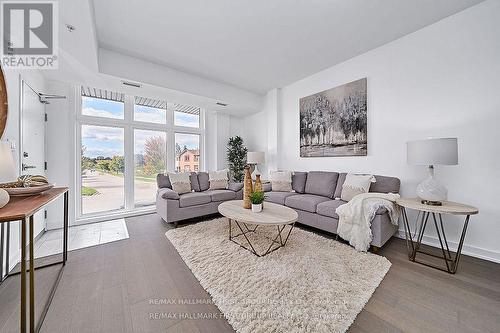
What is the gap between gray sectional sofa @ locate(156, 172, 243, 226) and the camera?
3.09m

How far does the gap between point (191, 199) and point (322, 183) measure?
90.5 inches

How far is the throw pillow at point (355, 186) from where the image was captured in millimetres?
2695

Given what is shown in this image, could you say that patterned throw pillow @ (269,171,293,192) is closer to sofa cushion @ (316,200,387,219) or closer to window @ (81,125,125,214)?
sofa cushion @ (316,200,387,219)

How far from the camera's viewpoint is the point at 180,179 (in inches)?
141

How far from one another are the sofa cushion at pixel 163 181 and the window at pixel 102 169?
90 centimetres

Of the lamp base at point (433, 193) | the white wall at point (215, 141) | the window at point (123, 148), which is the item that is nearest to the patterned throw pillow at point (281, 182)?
the white wall at point (215, 141)

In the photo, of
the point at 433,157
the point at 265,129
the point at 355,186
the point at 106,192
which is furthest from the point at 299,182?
the point at 106,192

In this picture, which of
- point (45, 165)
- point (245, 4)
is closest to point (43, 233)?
point (45, 165)

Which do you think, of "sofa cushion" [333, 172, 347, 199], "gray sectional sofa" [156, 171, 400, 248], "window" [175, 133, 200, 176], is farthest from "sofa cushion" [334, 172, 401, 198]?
"window" [175, 133, 200, 176]

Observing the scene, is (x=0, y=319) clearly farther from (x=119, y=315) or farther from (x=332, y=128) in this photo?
(x=332, y=128)

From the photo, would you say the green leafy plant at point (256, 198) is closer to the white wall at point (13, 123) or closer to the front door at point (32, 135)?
the white wall at point (13, 123)

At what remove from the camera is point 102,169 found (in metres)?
3.69

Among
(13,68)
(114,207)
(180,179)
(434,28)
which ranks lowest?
(114,207)

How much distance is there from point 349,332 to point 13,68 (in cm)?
397
